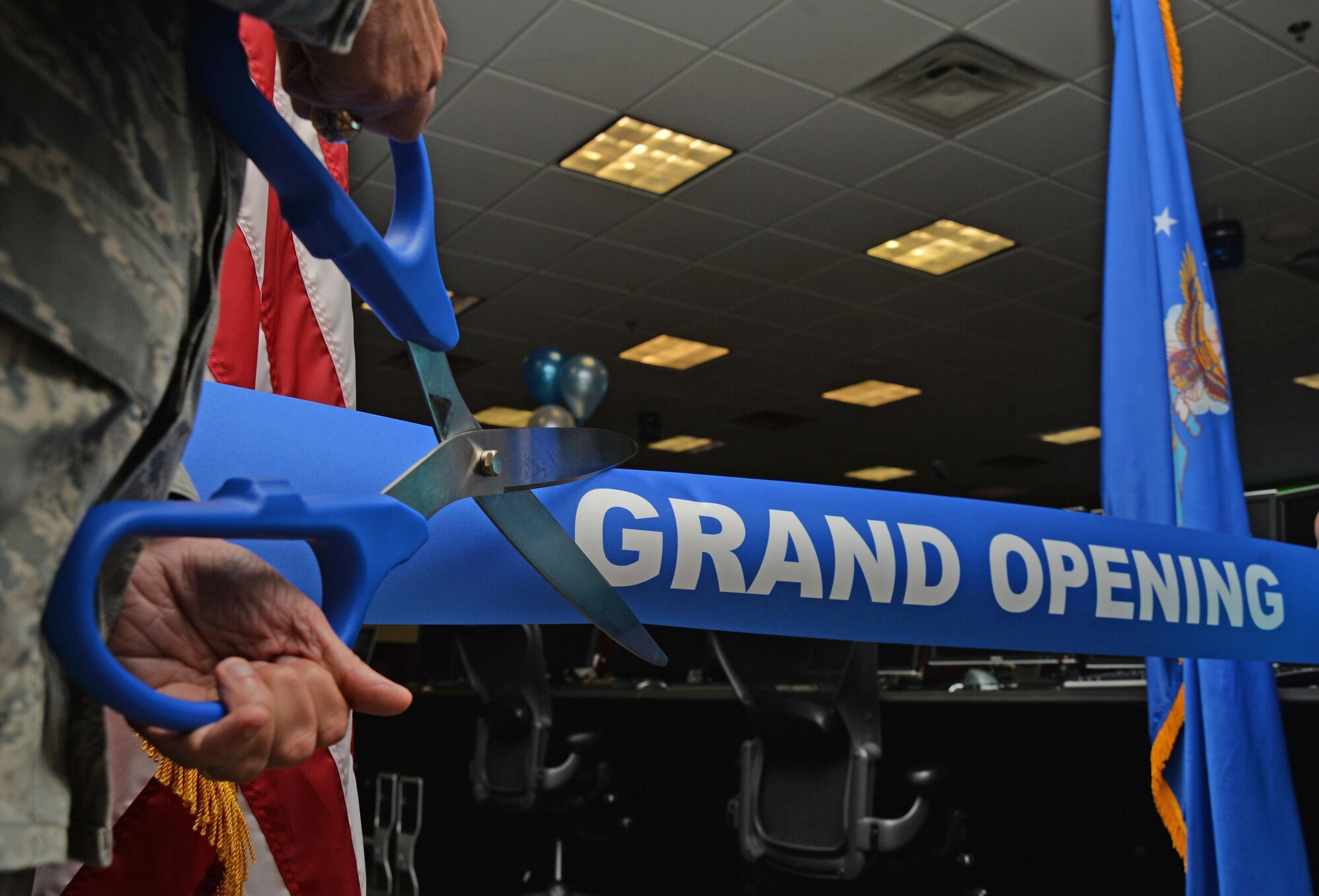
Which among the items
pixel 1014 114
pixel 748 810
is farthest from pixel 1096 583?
pixel 1014 114

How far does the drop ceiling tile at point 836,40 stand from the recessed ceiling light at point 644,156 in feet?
2.09

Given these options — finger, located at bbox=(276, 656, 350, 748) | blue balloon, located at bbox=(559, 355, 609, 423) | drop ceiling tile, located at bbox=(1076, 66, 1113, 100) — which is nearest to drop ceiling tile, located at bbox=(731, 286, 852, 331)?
blue balloon, located at bbox=(559, 355, 609, 423)

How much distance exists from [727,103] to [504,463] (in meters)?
3.79

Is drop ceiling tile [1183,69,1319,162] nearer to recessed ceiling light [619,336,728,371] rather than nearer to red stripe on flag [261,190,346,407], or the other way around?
recessed ceiling light [619,336,728,371]

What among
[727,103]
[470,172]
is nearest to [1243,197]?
[727,103]

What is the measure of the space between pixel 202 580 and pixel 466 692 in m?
4.63

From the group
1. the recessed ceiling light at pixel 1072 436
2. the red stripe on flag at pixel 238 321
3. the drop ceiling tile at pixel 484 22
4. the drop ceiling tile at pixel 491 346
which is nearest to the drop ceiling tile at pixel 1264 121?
the drop ceiling tile at pixel 484 22

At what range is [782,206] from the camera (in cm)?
496

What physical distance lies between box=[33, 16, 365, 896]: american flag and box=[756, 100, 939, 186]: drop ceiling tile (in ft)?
11.2

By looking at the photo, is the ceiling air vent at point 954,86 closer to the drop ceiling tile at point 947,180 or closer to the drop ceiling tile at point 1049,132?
the drop ceiling tile at point 1049,132

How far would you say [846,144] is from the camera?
Result: 4402mm

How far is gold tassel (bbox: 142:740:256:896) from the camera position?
0.64 metres

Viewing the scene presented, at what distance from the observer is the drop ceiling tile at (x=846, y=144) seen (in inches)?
166

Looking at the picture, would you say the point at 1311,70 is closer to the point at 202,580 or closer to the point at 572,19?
the point at 572,19
